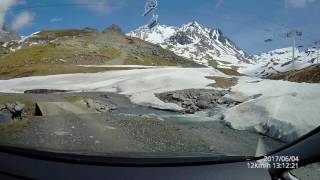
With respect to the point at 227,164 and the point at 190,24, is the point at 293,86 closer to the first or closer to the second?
the point at 227,164

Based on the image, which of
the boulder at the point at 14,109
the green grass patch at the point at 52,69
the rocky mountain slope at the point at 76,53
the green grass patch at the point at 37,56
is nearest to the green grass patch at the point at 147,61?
the rocky mountain slope at the point at 76,53

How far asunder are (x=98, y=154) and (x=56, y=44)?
0.92 meters

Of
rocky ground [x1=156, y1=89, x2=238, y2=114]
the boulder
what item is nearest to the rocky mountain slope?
the boulder

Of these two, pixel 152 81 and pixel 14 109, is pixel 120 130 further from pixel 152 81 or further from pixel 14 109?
pixel 14 109

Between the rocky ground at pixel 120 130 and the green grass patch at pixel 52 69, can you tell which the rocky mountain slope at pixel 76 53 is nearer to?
the green grass patch at pixel 52 69

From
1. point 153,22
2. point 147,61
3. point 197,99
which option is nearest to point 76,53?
point 147,61

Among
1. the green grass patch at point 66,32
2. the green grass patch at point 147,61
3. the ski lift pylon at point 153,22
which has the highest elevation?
the ski lift pylon at point 153,22

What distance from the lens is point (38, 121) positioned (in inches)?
100

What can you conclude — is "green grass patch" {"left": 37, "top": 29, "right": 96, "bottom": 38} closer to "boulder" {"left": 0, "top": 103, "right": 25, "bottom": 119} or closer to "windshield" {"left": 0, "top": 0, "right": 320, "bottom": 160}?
"windshield" {"left": 0, "top": 0, "right": 320, "bottom": 160}

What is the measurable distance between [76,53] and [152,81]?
69 centimetres

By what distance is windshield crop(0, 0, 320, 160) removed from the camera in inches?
78.7

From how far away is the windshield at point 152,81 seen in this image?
200 cm

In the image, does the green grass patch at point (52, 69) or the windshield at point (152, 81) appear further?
the green grass patch at point (52, 69)

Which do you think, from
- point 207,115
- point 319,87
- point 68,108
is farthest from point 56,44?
point 319,87
